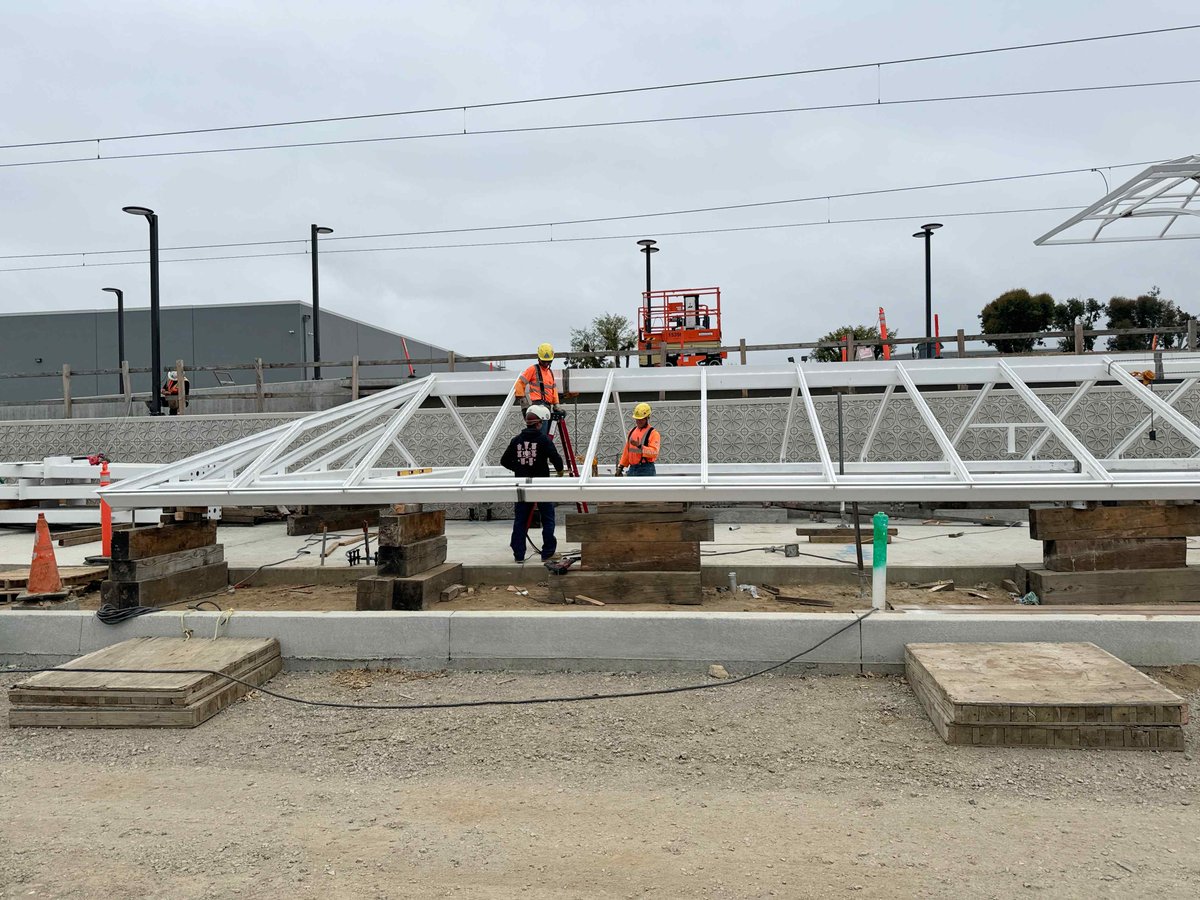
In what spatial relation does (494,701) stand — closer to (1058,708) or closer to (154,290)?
(1058,708)

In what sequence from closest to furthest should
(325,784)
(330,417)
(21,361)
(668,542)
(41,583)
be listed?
(325,784), (668,542), (41,583), (330,417), (21,361)

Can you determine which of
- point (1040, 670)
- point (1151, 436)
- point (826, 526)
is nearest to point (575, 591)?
point (1040, 670)

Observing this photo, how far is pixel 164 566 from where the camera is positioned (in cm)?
773

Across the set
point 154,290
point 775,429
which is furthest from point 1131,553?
point 154,290

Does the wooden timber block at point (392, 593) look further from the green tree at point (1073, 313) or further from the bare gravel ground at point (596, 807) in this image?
the green tree at point (1073, 313)

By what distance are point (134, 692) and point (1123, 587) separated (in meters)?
7.67

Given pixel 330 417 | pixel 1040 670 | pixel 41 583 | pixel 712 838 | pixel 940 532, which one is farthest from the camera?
pixel 940 532

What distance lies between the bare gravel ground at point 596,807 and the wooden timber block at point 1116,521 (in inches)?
64.1

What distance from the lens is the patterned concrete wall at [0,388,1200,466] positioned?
46.9 ft

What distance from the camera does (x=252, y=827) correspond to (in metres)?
4.04

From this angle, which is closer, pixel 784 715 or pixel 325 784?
pixel 325 784

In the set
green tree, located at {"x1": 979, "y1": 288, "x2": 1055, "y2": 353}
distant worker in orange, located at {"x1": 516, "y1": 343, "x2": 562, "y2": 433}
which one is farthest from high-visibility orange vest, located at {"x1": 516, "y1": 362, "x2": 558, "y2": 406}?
green tree, located at {"x1": 979, "y1": 288, "x2": 1055, "y2": 353}

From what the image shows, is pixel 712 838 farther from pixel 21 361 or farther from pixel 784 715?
pixel 21 361

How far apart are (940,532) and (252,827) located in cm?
1085
